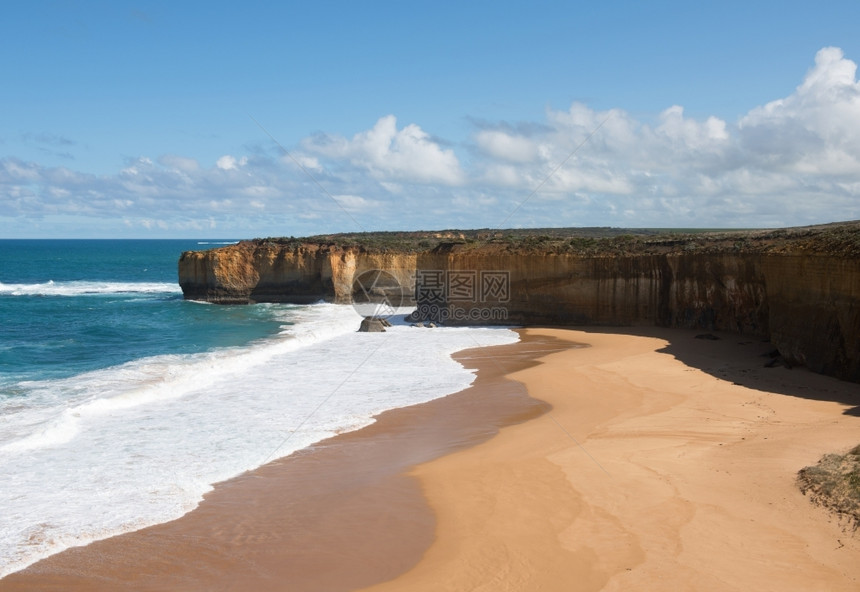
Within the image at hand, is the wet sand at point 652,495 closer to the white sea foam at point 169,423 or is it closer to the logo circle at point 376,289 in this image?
the white sea foam at point 169,423

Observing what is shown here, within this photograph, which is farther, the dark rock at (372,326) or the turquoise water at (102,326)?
the dark rock at (372,326)

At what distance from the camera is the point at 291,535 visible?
915 centimetres

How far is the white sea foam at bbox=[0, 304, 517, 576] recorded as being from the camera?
9938mm

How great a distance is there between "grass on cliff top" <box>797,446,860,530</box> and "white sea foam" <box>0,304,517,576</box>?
28.6 feet

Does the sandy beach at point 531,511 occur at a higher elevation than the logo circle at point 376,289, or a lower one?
lower

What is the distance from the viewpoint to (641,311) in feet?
94.1

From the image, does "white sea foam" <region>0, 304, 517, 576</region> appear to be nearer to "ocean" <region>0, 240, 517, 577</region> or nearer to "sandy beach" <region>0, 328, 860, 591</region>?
"ocean" <region>0, 240, 517, 577</region>

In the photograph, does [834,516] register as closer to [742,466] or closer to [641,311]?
[742,466]

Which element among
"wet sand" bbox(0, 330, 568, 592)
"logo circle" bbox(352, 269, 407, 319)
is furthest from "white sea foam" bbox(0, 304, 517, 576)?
"logo circle" bbox(352, 269, 407, 319)

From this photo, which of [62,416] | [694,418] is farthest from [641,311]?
[62,416]

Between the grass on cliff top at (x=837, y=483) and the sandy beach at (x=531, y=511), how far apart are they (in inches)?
7.7

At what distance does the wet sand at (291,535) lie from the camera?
26.2 feet

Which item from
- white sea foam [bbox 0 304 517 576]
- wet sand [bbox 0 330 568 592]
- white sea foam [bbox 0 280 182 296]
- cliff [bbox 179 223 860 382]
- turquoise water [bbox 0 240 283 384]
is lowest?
wet sand [bbox 0 330 568 592]

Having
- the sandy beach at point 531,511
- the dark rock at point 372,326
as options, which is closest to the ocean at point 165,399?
the dark rock at point 372,326
